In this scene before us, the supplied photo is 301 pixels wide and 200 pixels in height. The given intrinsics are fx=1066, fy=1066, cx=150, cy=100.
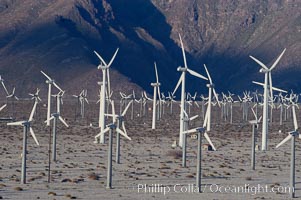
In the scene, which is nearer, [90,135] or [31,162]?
[31,162]

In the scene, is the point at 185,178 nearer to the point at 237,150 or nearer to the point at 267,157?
the point at 267,157

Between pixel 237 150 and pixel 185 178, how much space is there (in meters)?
26.5

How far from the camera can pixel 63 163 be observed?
57.3 metres

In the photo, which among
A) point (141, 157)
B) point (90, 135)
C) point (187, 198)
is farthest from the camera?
point (90, 135)

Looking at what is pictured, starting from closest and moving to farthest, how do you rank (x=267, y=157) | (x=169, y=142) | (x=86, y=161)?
(x=86, y=161) → (x=267, y=157) → (x=169, y=142)

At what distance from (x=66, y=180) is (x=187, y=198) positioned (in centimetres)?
757

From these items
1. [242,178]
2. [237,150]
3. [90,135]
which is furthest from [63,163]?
[90,135]

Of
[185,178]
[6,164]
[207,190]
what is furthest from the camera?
[6,164]

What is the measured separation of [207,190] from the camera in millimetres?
44219

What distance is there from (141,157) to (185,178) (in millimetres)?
15064

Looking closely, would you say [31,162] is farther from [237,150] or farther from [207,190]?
[237,150]

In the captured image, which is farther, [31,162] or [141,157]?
[141,157]

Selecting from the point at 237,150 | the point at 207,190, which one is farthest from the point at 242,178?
the point at 237,150

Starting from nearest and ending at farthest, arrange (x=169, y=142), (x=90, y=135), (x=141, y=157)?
1. (x=141, y=157)
2. (x=169, y=142)
3. (x=90, y=135)
